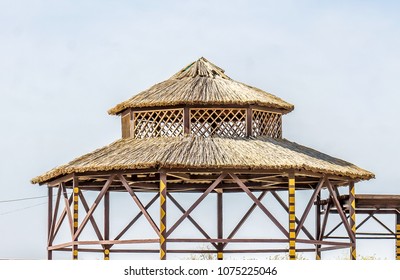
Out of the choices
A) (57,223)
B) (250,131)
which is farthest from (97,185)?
(250,131)

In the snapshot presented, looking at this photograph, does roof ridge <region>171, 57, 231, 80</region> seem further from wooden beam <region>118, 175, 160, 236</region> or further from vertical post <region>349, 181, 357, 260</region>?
wooden beam <region>118, 175, 160, 236</region>

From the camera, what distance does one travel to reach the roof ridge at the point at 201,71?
56.3 meters

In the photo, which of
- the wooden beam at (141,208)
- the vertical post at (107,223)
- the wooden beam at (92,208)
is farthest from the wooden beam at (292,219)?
the vertical post at (107,223)

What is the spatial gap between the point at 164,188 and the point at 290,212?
4268mm

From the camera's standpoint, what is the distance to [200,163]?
50562 millimetres

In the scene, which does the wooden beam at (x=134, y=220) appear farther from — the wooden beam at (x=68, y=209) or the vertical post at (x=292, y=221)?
the vertical post at (x=292, y=221)

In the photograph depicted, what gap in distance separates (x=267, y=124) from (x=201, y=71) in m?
3.24

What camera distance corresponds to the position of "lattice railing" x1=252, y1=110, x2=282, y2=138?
178ft

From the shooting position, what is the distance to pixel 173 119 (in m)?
53.8

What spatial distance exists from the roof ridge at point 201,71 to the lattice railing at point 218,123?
2282mm

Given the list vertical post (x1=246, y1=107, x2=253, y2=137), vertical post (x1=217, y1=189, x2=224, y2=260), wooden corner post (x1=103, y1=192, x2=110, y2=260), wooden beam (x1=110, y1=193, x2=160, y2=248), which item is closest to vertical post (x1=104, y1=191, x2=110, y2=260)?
wooden corner post (x1=103, y1=192, x2=110, y2=260)

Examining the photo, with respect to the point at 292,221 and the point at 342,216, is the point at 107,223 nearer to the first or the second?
the point at 292,221

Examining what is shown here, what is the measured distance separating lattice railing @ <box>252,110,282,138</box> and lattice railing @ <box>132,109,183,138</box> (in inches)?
101
